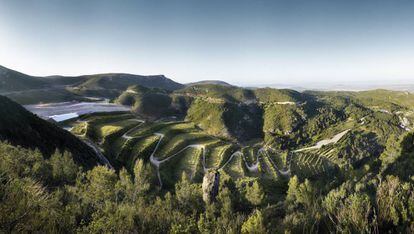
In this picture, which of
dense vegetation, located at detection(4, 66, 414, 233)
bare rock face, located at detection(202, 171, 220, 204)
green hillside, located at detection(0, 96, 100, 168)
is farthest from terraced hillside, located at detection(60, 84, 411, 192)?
bare rock face, located at detection(202, 171, 220, 204)

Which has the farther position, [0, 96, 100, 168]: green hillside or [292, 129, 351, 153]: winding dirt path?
[292, 129, 351, 153]: winding dirt path

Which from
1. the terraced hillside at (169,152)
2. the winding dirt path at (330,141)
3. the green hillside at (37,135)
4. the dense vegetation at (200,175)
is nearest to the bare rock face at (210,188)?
the dense vegetation at (200,175)

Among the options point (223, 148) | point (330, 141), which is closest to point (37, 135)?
point (223, 148)

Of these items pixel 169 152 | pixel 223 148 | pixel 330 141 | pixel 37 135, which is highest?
pixel 37 135

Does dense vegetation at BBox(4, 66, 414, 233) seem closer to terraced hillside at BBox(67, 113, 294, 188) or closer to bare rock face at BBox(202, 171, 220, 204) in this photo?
bare rock face at BBox(202, 171, 220, 204)

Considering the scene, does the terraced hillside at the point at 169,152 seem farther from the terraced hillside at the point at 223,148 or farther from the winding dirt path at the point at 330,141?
the winding dirt path at the point at 330,141

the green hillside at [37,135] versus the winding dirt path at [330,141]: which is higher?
the green hillside at [37,135]

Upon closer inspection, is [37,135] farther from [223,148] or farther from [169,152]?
[223,148]

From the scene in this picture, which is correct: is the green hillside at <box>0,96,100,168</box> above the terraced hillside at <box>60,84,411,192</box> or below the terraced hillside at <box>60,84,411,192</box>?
above

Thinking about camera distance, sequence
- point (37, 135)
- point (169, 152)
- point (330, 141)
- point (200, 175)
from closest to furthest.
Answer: point (37, 135)
point (200, 175)
point (169, 152)
point (330, 141)

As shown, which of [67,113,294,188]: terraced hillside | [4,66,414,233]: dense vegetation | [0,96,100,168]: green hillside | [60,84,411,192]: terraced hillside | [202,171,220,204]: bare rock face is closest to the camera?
[4,66,414,233]: dense vegetation

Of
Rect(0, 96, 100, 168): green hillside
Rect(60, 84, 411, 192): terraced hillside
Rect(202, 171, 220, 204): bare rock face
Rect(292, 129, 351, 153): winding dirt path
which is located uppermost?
Rect(0, 96, 100, 168): green hillside
